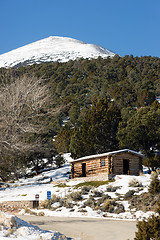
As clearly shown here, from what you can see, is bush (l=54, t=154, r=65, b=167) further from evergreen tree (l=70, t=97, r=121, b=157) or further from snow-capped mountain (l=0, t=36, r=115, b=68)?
snow-capped mountain (l=0, t=36, r=115, b=68)

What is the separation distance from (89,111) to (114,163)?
14691 millimetres

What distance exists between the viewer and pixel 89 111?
42500 mm

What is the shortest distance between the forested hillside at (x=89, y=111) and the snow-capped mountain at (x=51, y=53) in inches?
1755

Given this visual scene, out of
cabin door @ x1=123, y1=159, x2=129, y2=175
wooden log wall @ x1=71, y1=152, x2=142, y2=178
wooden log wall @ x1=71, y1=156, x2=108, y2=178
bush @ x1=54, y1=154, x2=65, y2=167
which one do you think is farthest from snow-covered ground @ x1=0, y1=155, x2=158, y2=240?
bush @ x1=54, y1=154, x2=65, y2=167

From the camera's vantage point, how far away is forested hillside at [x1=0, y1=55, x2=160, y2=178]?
1620cm

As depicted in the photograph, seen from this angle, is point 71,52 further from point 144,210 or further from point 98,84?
point 144,210

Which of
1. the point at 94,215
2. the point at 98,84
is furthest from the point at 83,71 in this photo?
the point at 94,215

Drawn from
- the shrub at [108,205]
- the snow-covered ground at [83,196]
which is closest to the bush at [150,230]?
the snow-covered ground at [83,196]

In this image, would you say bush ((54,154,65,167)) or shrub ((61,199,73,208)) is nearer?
shrub ((61,199,73,208))

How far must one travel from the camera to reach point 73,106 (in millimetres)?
67562

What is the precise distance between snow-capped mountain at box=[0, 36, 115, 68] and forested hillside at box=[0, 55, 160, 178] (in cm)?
4457

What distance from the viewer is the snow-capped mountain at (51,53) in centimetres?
14665

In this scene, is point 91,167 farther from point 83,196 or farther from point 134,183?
point 134,183

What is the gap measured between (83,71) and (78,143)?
56292 millimetres
